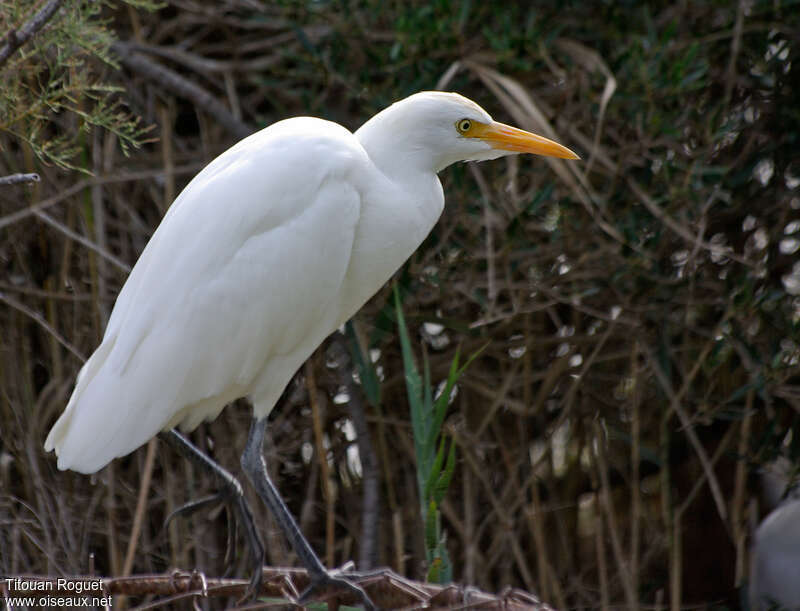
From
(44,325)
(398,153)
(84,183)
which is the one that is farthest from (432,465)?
(84,183)

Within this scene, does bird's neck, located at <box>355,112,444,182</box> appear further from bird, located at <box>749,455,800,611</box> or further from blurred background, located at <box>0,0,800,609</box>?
bird, located at <box>749,455,800,611</box>

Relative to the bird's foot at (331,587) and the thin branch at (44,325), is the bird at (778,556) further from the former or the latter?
the thin branch at (44,325)

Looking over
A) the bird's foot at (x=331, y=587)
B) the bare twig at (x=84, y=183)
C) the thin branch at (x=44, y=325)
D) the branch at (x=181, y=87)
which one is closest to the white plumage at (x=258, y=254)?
the bird's foot at (x=331, y=587)

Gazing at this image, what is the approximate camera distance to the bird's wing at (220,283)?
150 cm

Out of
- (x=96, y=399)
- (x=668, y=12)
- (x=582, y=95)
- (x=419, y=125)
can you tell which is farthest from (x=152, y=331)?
(x=668, y=12)

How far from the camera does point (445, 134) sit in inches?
61.0

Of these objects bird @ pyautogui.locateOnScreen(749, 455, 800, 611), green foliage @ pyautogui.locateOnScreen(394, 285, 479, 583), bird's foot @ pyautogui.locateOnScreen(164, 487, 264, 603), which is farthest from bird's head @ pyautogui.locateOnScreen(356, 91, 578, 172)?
bird @ pyautogui.locateOnScreen(749, 455, 800, 611)

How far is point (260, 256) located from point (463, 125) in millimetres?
371

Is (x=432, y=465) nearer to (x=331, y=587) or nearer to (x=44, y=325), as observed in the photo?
(x=331, y=587)

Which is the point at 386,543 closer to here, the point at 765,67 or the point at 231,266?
the point at 231,266

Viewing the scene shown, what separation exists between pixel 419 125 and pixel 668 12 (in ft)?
3.21

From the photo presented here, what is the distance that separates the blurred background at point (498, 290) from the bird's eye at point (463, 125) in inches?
14.8

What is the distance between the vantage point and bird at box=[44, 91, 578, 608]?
1.50 meters

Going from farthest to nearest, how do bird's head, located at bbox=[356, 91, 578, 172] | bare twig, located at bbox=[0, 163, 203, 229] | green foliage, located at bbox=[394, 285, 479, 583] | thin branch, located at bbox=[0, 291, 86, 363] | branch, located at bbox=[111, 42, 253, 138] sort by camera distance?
1. branch, located at bbox=[111, 42, 253, 138]
2. bare twig, located at bbox=[0, 163, 203, 229]
3. thin branch, located at bbox=[0, 291, 86, 363]
4. bird's head, located at bbox=[356, 91, 578, 172]
5. green foliage, located at bbox=[394, 285, 479, 583]
